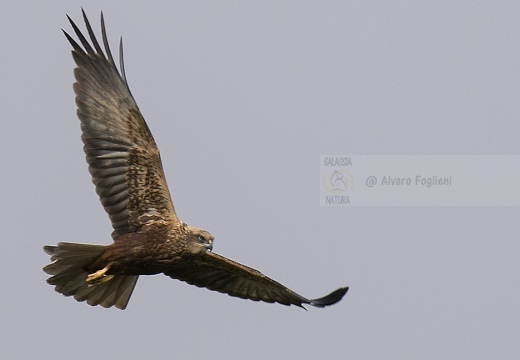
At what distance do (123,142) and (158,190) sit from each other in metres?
0.76

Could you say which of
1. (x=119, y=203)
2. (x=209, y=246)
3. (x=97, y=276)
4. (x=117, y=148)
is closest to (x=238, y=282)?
(x=209, y=246)

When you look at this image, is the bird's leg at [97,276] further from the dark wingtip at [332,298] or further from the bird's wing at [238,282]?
the dark wingtip at [332,298]

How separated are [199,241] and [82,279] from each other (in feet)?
5.39

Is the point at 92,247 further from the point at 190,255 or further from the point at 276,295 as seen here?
the point at 276,295

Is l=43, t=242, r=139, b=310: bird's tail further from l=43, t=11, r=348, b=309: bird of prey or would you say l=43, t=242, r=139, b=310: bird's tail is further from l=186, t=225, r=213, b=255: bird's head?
l=186, t=225, r=213, b=255: bird's head

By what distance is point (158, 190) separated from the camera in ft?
46.3

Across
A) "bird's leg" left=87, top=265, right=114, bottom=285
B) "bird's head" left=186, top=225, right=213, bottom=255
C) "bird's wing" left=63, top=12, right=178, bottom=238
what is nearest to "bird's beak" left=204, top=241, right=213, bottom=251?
"bird's head" left=186, top=225, right=213, bottom=255

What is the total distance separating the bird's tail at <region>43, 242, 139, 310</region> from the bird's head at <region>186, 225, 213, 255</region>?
1.04 metres

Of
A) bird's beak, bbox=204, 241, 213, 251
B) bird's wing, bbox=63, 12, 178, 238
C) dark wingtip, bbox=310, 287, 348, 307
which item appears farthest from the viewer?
dark wingtip, bbox=310, 287, 348, 307

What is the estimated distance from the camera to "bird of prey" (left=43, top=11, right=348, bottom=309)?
1363 centimetres

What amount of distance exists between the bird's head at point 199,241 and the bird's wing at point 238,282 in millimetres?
758

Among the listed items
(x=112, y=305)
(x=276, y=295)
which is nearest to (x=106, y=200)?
(x=112, y=305)

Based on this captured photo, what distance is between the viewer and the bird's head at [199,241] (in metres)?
13.6

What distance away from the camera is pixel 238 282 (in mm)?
15203
